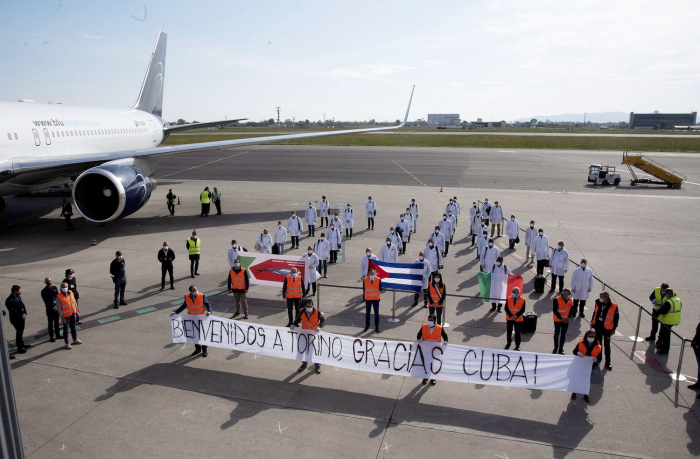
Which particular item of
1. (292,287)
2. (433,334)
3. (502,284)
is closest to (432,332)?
(433,334)

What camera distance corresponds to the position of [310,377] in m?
9.53

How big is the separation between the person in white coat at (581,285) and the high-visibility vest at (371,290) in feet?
17.5

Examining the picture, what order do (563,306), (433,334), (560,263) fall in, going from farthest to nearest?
1. (560,263)
2. (563,306)
3. (433,334)

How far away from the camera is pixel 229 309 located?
12.8 m

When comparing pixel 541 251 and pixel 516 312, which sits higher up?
pixel 541 251

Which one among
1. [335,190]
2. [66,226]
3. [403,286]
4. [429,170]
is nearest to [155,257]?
[66,226]

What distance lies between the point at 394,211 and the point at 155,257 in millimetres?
13520

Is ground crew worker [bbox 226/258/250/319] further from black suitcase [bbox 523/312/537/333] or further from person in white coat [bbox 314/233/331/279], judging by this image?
black suitcase [bbox 523/312/537/333]

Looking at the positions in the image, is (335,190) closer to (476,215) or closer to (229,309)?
(476,215)

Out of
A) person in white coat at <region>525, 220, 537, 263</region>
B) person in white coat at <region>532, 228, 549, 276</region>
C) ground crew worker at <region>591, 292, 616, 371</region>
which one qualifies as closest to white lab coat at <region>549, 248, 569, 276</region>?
person in white coat at <region>532, 228, 549, 276</region>

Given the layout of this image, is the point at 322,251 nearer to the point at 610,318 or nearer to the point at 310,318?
the point at 310,318

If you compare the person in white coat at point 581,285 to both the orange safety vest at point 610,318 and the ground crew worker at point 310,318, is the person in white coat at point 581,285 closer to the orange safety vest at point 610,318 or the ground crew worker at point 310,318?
the orange safety vest at point 610,318

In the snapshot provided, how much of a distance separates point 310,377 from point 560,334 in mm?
5477

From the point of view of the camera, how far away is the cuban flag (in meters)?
13.3
